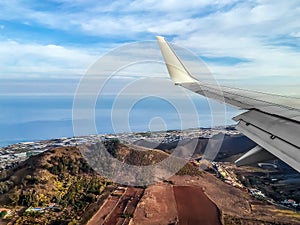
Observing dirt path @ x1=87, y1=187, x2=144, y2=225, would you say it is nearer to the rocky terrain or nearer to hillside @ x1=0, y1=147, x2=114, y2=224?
the rocky terrain

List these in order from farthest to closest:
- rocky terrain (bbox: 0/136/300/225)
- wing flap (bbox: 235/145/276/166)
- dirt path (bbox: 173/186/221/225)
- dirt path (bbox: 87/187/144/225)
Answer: rocky terrain (bbox: 0/136/300/225), dirt path (bbox: 87/187/144/225), dirt path (bbox: 173/186/221/225), wing flap (bbox: 235/145/276/166)

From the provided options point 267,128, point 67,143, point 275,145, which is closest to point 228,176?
point 267,128

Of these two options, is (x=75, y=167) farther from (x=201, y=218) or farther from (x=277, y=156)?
(x=277, y=156)

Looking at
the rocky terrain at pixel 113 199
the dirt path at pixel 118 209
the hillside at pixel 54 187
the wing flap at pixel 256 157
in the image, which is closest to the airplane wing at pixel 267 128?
the wing flap at pixel 256 157

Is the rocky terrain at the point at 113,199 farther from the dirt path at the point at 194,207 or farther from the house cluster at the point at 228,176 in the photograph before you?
the house cluster at the point at 228,176

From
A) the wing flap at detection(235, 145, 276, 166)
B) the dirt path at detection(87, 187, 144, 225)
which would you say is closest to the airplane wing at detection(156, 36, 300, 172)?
the wing flap at detection(235, 145, 276, 166)

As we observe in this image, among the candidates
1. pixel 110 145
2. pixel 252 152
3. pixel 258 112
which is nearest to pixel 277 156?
pixel 252 152
